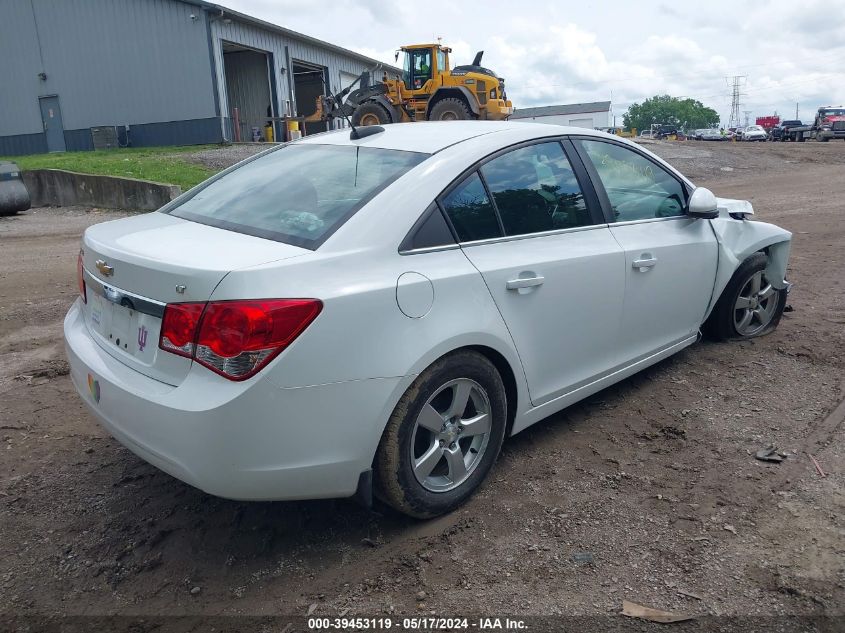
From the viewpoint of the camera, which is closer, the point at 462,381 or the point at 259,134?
the point at 462,381

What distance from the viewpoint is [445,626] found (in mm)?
2410

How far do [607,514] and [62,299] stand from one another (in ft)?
18.9

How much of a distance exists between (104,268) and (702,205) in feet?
10.6

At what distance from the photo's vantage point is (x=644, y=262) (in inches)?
150

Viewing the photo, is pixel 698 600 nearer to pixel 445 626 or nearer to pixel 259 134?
pixel 445 626

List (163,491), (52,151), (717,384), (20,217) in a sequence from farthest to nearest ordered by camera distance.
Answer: (52,151)
(20,217)
(717,384)
(163,491)

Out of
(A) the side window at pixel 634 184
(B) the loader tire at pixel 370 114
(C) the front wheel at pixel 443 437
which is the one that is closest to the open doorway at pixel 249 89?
(B) the loader tire at pixel 370 114

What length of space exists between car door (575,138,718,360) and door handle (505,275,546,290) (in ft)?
2.39

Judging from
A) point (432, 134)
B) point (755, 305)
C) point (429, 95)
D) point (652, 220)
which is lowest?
point (755, 305)

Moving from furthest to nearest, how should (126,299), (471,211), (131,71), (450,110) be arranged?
1. (131,71)
2. (450,110)
3. (471,211)
4. (126,299)

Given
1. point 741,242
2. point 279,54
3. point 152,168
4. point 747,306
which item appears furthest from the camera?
point 279,54

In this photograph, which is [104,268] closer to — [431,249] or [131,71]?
[431,249]

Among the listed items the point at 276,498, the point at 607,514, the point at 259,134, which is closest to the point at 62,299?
the point at 276,498

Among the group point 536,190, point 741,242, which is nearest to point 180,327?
point 536,190
